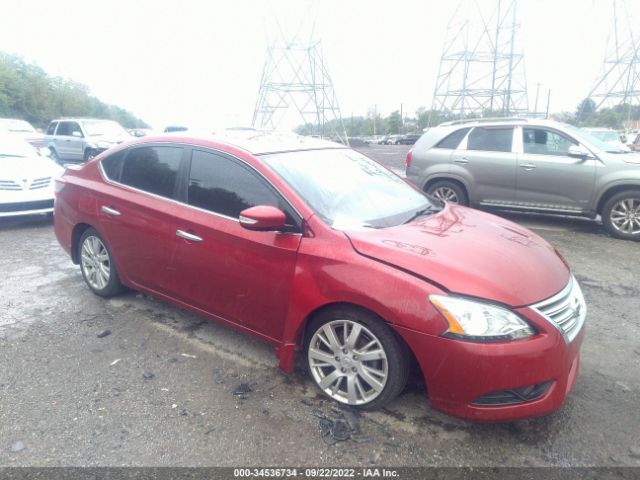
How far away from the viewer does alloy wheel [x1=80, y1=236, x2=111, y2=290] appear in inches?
171

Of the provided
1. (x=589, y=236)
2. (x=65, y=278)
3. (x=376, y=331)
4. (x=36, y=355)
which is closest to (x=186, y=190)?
(x=36, y=355)

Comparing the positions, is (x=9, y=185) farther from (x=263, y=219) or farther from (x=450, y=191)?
(x=450, y=191)

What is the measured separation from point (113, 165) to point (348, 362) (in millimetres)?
2862

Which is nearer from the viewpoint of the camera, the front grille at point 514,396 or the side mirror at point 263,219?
the front grille at point 514,396

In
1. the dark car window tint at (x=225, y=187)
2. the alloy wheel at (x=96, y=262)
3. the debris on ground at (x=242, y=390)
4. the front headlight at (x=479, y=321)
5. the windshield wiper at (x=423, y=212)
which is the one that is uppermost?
the dark car window tint at (x=225, y=187)

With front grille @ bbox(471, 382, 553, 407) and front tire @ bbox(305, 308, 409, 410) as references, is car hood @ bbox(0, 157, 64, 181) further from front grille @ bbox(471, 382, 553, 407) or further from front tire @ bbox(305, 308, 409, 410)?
front grille @ bbox(471, 382, 553, 407)

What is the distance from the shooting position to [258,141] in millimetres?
3736

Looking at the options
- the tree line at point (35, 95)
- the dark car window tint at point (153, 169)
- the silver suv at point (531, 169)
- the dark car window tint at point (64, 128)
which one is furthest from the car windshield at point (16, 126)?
the tree line at point (35, 95)

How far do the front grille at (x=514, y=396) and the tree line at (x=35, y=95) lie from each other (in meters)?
44.6

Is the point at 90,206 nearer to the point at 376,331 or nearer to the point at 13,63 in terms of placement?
the point at 376,331

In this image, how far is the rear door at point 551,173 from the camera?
718 centimetres

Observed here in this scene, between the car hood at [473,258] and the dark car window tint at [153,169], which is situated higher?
the dark car window tint at [153,169]

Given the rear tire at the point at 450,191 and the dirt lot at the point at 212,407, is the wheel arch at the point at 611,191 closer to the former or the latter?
the rear tire at the point at 450,191

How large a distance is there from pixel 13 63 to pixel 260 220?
2123 inches
